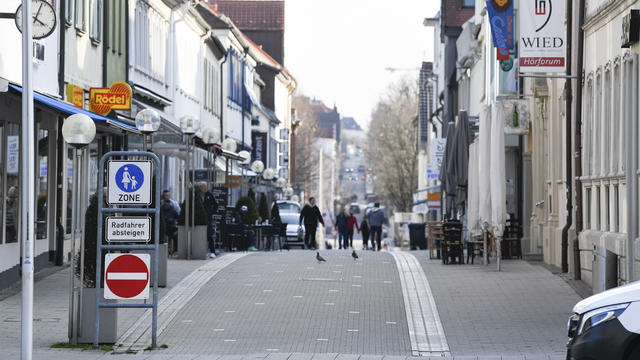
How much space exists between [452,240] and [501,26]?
4934 mm

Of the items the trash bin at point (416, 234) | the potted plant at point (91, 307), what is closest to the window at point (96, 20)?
the trash bin at point (416, 234)

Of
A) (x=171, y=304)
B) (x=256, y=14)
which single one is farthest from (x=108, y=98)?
(x=256, y=14)

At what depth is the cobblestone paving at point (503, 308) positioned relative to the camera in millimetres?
13438

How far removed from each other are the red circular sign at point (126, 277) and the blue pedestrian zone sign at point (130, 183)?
60 cm

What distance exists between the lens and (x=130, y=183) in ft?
42.1

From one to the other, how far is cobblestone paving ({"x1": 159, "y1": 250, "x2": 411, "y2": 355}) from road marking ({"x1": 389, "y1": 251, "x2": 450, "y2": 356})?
5.3 inches

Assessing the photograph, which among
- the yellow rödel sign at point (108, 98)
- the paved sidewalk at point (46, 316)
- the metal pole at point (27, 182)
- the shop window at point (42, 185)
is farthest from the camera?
the yellow rödel sign at point (108, 98)

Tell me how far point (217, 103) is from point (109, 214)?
39859mm

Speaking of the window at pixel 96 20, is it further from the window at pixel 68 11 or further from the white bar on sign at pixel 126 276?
the white bar on sign at pixel 126 276

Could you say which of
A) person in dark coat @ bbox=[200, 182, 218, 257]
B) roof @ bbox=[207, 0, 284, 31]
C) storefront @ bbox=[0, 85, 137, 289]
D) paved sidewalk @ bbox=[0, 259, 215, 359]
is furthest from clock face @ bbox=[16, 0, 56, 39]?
roof @ bbox=[207, 0, 284, 31]

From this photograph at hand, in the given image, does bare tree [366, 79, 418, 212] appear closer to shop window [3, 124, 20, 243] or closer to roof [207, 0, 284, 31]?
roof [207, 0, 284, 31]

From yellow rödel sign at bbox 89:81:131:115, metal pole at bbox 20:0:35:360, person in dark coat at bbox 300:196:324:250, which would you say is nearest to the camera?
metal pole at bbox 20:0:35:360

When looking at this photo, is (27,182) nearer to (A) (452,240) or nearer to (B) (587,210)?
(B) (587,210)

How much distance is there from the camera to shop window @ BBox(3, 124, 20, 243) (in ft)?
60.3
